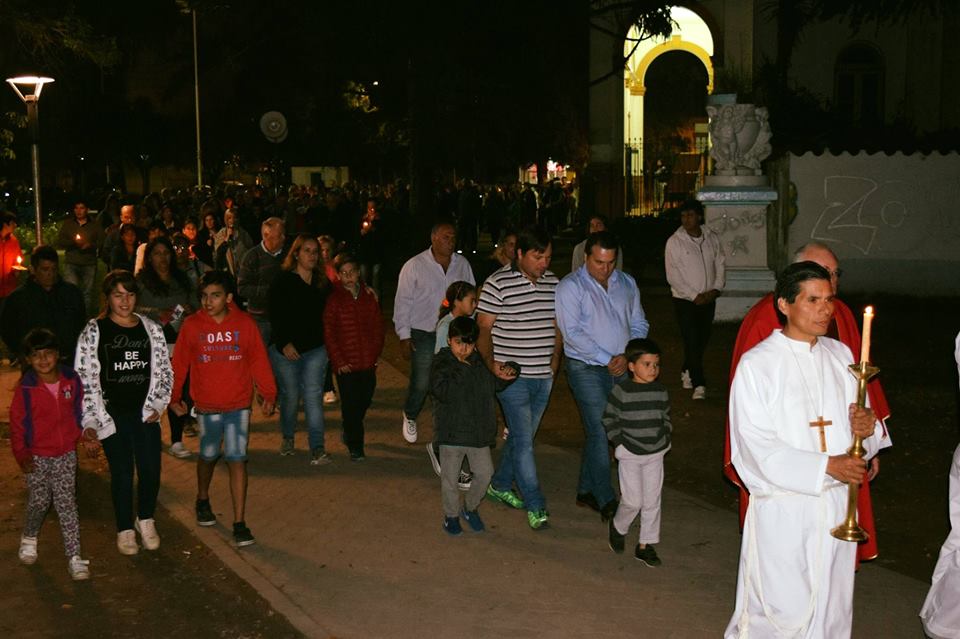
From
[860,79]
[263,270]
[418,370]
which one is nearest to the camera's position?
[418,370]

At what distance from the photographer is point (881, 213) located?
20.5 metres

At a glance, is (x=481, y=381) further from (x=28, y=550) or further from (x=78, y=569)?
(x=28, y=550)

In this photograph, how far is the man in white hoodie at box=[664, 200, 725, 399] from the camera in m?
12.3

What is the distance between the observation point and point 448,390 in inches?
319

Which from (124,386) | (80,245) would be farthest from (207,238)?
(124,386)

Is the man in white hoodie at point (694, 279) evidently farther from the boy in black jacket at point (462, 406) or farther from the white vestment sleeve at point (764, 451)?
the white vestment sleeve at point (764, 451)

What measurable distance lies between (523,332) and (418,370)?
2567mm

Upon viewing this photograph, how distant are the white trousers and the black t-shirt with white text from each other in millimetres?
2989

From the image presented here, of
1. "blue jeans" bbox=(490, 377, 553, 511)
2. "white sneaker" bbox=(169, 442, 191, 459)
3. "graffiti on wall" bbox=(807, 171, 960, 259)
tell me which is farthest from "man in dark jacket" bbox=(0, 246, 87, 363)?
"graffiti on wall" bbox=(807, 171, 960, 259)

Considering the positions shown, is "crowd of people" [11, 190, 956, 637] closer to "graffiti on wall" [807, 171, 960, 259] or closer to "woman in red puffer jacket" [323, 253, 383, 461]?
"woman in red puffer jacket" [323, 253, 383, 461]

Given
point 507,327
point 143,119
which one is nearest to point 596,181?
point 507,327

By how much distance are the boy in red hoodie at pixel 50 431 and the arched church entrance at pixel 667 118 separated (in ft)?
59.2

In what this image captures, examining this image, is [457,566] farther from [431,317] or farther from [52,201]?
[52,201]

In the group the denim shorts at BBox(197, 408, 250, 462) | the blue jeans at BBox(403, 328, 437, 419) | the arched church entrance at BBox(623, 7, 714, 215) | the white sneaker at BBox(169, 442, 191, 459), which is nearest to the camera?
the denim shorts at BBox(197, 408, 250, 462)
